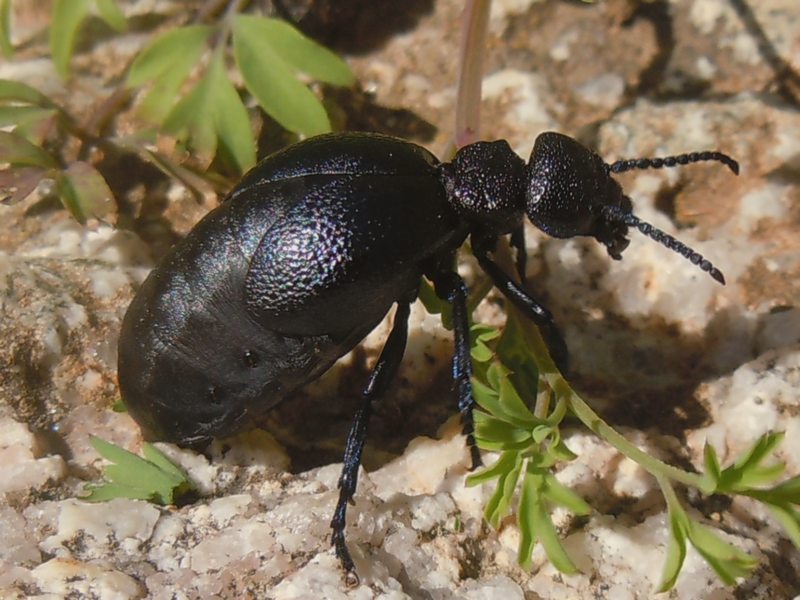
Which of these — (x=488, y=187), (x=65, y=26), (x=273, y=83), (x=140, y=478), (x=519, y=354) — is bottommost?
(x=519, y=354)

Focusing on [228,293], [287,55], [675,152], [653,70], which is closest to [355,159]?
[228,293]

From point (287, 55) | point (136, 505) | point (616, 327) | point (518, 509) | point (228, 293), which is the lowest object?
point (616, 327)

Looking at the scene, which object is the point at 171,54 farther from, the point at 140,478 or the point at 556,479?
the point at 556,479

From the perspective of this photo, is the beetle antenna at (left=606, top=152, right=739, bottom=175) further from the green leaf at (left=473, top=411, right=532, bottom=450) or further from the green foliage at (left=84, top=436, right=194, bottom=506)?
the green foliage at (left=84, top=436, right=194, bottom=506)

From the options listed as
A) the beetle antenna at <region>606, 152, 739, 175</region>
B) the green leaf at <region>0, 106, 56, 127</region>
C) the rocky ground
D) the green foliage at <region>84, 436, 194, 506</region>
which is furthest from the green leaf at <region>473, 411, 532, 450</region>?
the green leaf at <region>0, 106, 56, 127</region>

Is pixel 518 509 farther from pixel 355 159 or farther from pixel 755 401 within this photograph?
pixel 355 159

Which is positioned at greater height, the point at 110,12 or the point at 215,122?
the point at 110,12

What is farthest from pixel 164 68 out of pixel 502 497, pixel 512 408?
pixel 502 497
